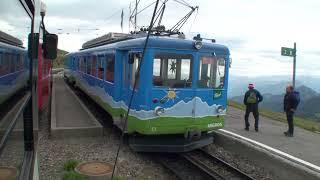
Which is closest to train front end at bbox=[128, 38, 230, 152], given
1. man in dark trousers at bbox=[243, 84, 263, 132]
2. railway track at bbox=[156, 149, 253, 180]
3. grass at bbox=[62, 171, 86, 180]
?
railway track at bbox=[156, 149, 253, 180]

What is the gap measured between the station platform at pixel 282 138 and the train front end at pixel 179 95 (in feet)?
5.86

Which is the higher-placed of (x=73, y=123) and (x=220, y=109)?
(x=220, y=109)

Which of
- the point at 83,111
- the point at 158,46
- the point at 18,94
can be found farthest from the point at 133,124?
the point at 18,94

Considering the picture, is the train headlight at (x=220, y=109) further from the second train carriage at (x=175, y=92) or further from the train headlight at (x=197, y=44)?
the train headlight at (x=197, y=44)

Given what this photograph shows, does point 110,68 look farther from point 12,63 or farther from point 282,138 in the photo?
point 12,63

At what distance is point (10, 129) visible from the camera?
2.50m

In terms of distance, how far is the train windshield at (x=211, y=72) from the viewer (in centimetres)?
1072

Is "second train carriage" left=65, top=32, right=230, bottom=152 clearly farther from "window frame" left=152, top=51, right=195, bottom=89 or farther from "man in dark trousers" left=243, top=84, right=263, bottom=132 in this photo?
"man in dark trousers" left=243, top=84, right=263, bottom=132

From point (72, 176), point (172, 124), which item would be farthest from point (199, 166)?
point (72, 176)

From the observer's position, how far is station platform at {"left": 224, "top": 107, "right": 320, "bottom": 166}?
1059 centimetres

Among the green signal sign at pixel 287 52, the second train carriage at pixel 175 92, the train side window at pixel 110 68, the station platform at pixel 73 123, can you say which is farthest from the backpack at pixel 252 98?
the station platform at pixel 73 123

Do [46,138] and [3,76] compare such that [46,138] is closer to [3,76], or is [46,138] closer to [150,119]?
[150,119]

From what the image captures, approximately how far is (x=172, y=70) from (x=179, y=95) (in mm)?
597

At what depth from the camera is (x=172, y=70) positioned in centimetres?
1041
